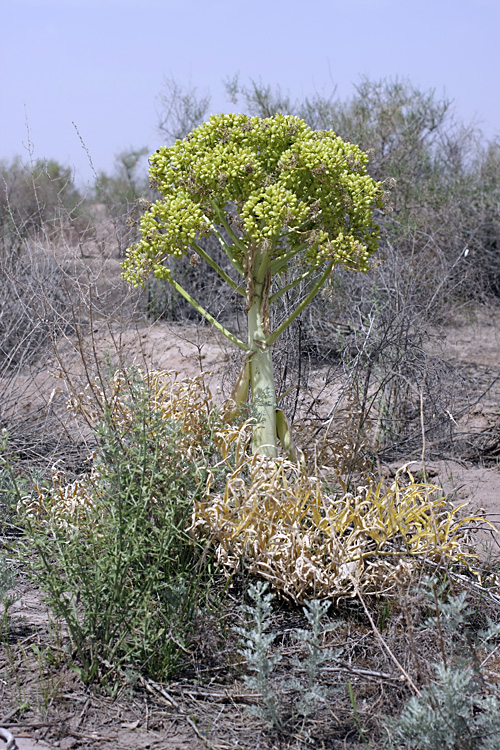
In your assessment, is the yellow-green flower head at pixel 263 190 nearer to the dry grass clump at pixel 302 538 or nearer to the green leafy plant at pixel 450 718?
the dry grass clump at pixel 302 538

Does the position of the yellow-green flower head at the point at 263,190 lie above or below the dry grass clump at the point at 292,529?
above

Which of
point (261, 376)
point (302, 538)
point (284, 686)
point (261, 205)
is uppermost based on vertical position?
point (261, 205)

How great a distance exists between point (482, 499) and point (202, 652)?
2.15 metres

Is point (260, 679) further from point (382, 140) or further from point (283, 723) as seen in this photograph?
point (382, 140)

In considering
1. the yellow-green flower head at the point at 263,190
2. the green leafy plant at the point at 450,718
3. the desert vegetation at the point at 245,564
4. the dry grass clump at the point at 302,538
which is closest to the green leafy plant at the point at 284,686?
the desert vegetation at the point at 245,564

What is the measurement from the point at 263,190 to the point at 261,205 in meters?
0.14

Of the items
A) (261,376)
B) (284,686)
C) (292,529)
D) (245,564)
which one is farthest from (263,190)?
(284,686)

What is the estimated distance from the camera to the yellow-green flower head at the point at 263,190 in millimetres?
2736

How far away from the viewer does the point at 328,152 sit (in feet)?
9.07

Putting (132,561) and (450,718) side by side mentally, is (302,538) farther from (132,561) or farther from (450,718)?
(450,718)

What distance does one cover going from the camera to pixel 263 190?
281 cm

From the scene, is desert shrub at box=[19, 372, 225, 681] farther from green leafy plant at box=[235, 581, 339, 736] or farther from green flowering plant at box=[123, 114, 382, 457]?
green flowering plant at box=[123, 114, 382, 457]

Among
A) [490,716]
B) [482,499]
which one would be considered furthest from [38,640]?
[482,499]

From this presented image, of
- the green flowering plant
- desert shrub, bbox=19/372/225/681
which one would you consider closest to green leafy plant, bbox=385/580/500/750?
desert shrub, bbox=19/372/225/681
